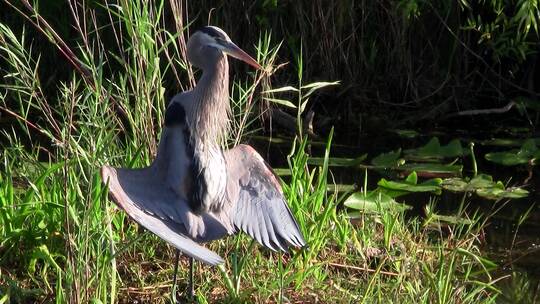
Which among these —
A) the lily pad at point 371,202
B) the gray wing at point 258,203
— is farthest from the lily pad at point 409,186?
the gray wing at point 258,203

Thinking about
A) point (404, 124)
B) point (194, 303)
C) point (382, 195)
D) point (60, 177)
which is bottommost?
point (404, 124)

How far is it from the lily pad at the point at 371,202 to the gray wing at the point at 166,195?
3.90ft

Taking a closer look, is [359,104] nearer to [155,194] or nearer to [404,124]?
[404,124]

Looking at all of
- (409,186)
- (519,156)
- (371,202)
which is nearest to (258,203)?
(371,202)

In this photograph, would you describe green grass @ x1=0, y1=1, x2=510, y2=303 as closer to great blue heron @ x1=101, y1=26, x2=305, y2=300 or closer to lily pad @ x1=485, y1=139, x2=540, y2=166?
great blue heron @ x1=101, y1=26, x2=305, y2=300

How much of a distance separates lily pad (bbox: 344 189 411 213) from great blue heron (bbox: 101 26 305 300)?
3.05ft

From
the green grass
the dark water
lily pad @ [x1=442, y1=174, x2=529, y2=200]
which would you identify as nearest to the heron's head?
the green grass

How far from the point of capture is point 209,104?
3.82 m

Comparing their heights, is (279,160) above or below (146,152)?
below

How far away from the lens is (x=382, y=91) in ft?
23.4

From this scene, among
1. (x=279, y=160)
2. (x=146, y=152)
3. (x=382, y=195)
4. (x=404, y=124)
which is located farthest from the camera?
(x=404, y=124)

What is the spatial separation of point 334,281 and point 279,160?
2.19 metres

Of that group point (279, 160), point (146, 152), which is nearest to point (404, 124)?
point (279, 160)

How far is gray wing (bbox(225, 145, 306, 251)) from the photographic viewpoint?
374 centimetres
